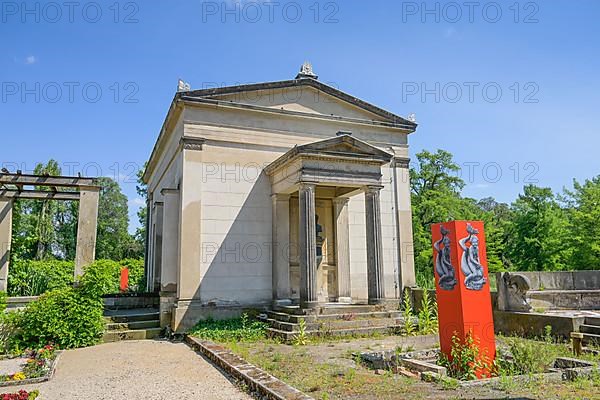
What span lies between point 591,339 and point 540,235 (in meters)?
24.7

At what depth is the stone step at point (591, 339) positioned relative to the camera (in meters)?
9.34

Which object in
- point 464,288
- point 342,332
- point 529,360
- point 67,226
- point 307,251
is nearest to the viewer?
point 529,360

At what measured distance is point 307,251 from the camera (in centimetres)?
1252

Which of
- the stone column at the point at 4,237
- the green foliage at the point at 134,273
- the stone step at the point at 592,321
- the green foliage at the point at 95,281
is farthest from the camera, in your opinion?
the green foliage at the point at 134,273

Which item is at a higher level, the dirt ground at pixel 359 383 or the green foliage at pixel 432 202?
the green foliage at pixel 432 202

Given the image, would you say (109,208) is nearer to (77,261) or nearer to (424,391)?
(77,261)

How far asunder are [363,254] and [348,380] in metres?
9.09

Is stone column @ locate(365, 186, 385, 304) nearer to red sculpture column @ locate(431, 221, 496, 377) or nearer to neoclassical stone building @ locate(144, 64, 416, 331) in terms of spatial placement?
neoclassical stone building @ locate(144, 64, 416, 331)

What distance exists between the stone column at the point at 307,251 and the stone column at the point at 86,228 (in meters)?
6.98

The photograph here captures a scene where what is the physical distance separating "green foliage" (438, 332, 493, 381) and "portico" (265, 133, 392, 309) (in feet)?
17.0

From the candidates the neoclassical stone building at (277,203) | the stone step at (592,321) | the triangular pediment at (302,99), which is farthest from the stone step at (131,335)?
the stone step at (592,321)

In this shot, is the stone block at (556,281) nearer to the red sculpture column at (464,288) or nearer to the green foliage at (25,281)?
the red sculpture column at (464,288)

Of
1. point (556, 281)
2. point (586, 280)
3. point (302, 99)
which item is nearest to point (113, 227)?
point (302, 99)

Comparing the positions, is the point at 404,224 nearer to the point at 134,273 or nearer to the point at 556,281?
the point at 556,281
